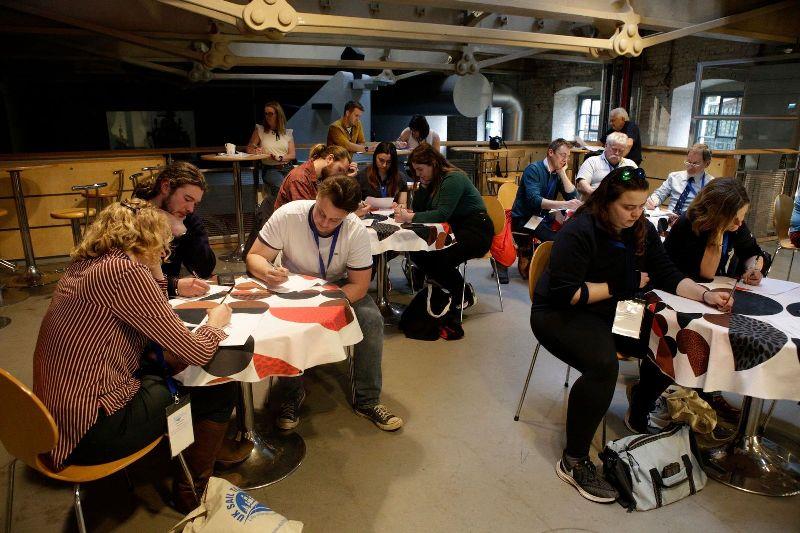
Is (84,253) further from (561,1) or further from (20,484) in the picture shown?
(561,1)

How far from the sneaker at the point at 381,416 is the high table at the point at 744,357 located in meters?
1.19

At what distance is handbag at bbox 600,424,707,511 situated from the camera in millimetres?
2127

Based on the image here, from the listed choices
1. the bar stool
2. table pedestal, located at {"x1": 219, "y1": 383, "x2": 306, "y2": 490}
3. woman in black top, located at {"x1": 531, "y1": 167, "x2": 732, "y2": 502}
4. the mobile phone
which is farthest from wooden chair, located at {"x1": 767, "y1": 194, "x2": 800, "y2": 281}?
the bar stool

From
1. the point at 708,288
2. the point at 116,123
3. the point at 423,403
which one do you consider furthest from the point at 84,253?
the point at 116,123

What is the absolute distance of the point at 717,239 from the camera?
2461mm

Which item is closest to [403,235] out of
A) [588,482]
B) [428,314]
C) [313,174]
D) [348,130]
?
[428,314]

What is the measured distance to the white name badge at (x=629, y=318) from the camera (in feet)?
7.27

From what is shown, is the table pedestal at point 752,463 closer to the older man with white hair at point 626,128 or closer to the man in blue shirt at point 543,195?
the man in blue shirt at point 543,195

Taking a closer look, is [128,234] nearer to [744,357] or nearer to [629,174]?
[629,174]

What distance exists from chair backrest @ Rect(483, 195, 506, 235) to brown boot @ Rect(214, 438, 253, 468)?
7.95 feet

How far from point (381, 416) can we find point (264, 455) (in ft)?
1.90

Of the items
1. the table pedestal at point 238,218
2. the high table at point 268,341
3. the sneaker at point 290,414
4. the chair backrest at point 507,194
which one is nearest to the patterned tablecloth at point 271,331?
the high table at point 268,341

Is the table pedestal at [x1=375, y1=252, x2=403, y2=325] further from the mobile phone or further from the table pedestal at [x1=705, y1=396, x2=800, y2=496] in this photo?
the table pedestal at [x1=705, y1=396, x2=800, y2=496]

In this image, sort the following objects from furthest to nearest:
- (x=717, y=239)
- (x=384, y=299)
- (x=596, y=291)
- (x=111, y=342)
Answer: (x=384, y=299), (x=717, y=239), (x=596, y=291), (x=111, y=342)
